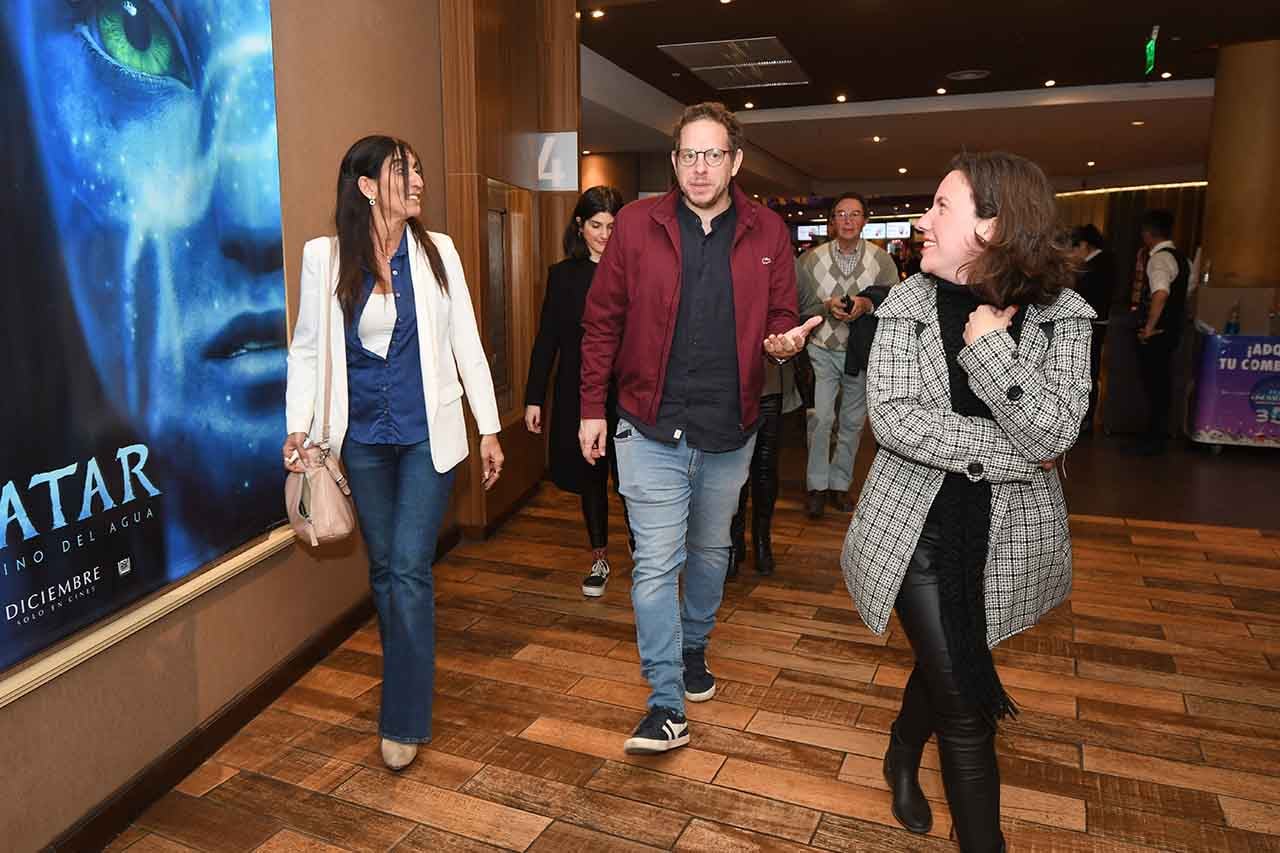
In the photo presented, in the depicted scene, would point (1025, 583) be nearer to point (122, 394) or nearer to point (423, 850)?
point (423, 850)

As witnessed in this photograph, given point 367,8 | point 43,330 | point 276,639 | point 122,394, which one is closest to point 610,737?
point 276,639

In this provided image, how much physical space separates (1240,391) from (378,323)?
6.60 meters

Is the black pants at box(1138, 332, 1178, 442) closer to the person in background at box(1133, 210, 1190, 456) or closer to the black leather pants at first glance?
the person in background at box(1133, 210, 1190, 456)

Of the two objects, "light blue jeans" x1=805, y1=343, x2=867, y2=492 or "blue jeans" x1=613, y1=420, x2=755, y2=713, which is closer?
"blue jeans" x1=613, y1=420, x2=755, y2=713

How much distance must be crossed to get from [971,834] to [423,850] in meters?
1.22

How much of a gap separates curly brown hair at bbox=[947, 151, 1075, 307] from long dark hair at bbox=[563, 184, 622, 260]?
203cm

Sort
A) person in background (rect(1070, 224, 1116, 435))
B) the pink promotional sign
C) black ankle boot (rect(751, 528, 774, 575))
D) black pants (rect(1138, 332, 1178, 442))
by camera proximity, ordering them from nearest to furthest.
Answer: black ankle boot (rect(751, 528, 774, 575)), the pink promotional sign, black pants (rect(1138, 332, 1178, 442)), person in background (rect(1070, 224, 1116, 435))

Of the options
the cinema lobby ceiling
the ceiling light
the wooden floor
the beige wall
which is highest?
the ceiling light

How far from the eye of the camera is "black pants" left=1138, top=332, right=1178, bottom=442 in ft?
23.0

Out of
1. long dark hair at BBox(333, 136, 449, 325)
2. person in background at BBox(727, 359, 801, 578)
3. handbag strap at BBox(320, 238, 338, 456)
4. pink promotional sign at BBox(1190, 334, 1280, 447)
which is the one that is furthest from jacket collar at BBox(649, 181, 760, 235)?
pink promotional sign at BBox(1190, 334, 1280, 447)

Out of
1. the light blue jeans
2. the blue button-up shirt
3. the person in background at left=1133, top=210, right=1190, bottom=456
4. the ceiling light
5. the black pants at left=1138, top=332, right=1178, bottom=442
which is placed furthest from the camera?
the ceiling light

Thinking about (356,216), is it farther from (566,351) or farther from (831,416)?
(831,416)

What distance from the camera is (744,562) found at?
14.3ft

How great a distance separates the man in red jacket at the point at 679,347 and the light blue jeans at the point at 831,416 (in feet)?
7.72
